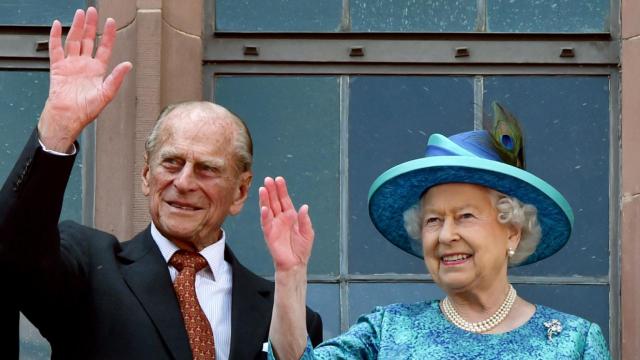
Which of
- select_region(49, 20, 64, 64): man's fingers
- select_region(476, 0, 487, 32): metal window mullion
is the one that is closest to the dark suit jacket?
select_region(49, 20, 64, 64): man's fingers

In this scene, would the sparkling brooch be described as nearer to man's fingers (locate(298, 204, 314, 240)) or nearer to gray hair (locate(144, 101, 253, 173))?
man's fingers (locate(298, 204, 314, 240))

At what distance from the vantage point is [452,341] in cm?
490

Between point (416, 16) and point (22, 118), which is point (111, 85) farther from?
point (416, 16)

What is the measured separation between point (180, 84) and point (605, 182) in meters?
1.53

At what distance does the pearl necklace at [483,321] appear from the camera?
16.2 ft

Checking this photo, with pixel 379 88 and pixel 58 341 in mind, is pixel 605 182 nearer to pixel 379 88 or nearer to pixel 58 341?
pixel 379 88

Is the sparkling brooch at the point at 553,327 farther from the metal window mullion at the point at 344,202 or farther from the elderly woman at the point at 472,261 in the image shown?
the metal window mullion at the point at 344,202

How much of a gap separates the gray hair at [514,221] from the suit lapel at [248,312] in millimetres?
466

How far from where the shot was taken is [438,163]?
4.88 meters

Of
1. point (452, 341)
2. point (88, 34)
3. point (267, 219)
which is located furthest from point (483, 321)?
→ point (88, 34)

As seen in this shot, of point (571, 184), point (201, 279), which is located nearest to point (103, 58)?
point (201, 279)

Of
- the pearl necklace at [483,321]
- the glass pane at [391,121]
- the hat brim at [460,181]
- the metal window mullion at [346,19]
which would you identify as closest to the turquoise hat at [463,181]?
the hat brim at [460,181]

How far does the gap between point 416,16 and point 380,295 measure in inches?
40.6

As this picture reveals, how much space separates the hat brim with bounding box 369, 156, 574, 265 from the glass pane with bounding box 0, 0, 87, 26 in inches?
70.4
